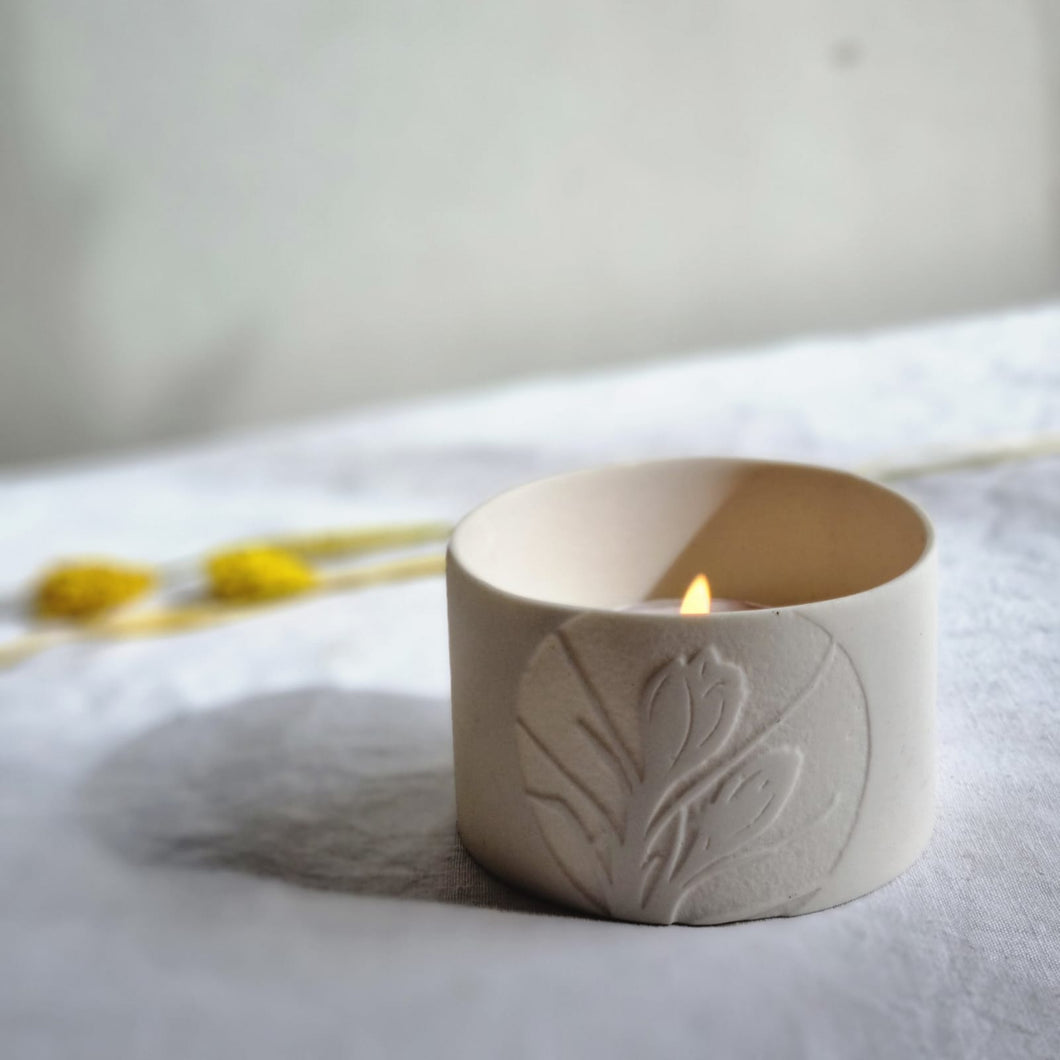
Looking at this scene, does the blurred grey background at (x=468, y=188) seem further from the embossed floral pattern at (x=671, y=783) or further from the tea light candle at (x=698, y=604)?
the embossed floral pattern at (x=671, y=783)

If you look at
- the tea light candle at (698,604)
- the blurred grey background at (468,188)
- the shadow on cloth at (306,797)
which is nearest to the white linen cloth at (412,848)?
the shadow on cloth at (306,797)

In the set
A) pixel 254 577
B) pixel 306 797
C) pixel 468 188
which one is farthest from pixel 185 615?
pixel 468 188

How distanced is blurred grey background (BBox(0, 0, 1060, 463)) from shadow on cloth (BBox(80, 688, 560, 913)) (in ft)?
2.62

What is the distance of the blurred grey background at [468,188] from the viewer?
1398 millimetres

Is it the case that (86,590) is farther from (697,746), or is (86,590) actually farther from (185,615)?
(697,746)

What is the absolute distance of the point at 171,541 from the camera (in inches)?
42.9

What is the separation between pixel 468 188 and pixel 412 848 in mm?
1008

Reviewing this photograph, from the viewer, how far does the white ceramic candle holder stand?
503mm

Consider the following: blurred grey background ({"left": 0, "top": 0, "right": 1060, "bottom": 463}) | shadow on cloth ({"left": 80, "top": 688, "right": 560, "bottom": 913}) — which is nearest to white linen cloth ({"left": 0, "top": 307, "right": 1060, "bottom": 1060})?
shadow on cloth ({"left": 80, "top": 688, "right": 560, "bottom": 913})

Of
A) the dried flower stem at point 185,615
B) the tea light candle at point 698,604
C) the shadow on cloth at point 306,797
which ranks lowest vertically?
the dried flower stem at point 185,615

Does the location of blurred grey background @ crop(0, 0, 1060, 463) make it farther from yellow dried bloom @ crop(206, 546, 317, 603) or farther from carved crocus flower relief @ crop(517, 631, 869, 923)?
carved crocus flower relief @ crop(517, 631, 869, 923)

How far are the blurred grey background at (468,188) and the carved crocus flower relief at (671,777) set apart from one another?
1.06 meters

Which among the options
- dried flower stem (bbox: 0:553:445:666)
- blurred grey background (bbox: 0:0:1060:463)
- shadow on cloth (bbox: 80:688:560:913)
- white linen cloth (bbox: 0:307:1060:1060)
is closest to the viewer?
white linen cloth (bbox: 0:307:1060:1060)

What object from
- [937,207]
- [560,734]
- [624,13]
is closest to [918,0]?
[937,207]
